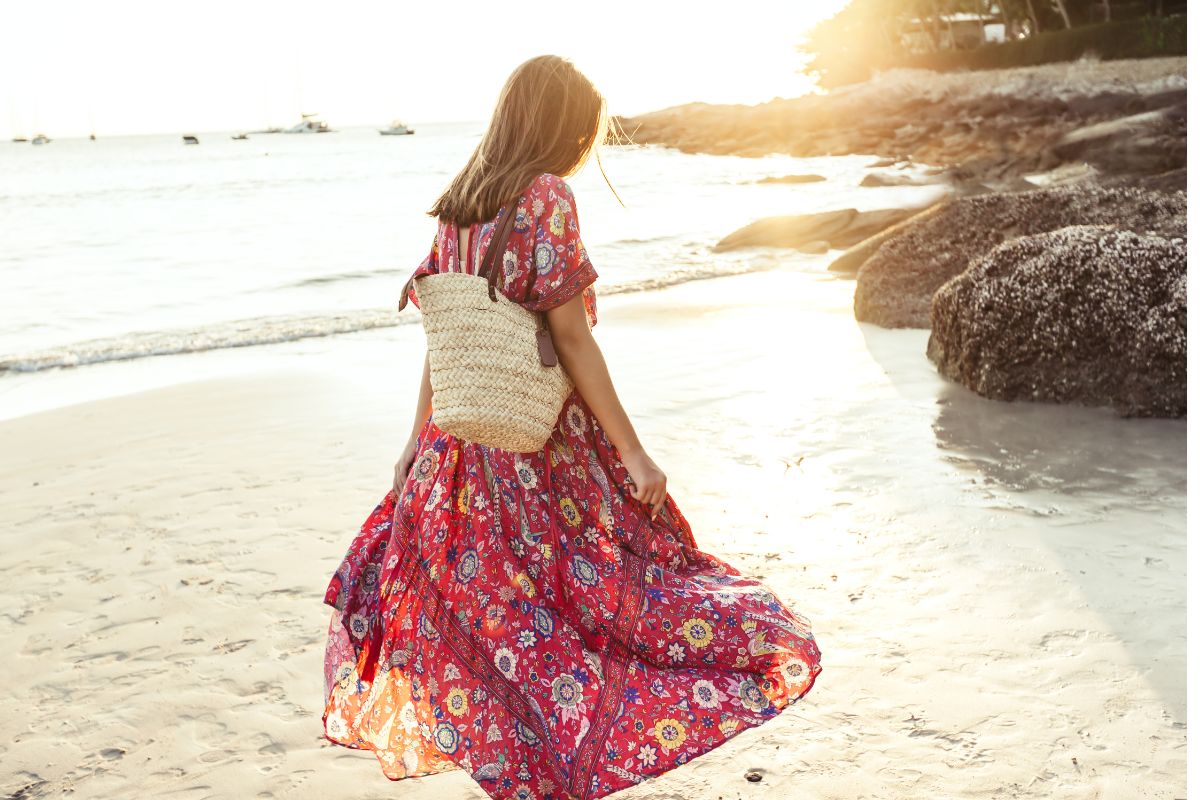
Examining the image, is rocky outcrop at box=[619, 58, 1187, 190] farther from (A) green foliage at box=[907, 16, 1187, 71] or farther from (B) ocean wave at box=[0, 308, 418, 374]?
(B) ocean wave at box=[0, 308, 418, 374]

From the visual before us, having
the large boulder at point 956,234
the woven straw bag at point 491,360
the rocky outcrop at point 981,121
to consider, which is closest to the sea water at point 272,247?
the woven straw bag at point 491,360

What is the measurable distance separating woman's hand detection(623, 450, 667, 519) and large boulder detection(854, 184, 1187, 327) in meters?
5.98

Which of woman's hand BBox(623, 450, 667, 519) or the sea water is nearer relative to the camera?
woman's hand BBox(623, 450, 667, 519)

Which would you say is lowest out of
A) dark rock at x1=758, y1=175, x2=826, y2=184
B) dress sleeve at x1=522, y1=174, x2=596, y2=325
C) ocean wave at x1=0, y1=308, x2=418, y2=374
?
ocean wave at x1=0, y1=308, x2=418, y2=374

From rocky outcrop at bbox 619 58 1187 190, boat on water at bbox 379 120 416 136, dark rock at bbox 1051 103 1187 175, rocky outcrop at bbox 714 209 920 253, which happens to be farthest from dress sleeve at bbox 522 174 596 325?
boat on water at bbox 379 120 416 136

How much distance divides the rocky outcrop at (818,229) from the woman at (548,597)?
1200 cm

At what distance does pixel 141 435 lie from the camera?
626cm

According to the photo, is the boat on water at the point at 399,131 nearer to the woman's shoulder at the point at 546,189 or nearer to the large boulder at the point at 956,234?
the large boulder at the point at 956,234

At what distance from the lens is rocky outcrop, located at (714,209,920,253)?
14.2m

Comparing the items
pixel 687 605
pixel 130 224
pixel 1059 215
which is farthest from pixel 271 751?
pixel 130 224

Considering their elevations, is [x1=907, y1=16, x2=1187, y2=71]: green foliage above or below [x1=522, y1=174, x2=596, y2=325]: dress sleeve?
above

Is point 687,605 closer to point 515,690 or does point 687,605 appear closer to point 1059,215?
point 515,690

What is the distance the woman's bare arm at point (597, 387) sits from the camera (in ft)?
7.25

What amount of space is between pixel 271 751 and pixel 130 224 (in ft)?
83.0
